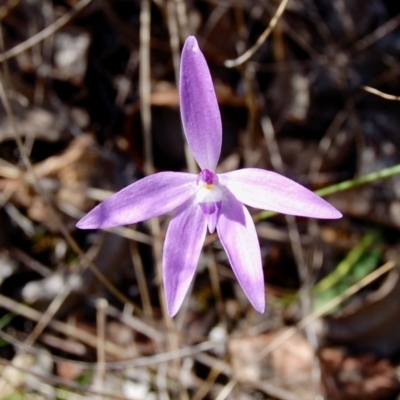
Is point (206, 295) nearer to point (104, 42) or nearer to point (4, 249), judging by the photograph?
point (4, 249)

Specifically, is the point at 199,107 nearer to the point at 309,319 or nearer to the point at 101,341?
the point at 309,319

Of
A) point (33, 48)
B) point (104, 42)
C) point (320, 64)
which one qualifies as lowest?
point (33, 48)

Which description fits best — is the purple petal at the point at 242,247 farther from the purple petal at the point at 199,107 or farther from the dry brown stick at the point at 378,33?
the dry brown stick at the point at 378,33

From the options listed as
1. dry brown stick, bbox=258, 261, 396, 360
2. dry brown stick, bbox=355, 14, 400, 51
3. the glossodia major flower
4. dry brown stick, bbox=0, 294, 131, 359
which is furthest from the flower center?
dry brown stick, bbox=355, 14, 400, 51

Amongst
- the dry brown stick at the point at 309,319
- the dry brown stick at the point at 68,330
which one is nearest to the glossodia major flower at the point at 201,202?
the dry brown stick at the point at 309,319

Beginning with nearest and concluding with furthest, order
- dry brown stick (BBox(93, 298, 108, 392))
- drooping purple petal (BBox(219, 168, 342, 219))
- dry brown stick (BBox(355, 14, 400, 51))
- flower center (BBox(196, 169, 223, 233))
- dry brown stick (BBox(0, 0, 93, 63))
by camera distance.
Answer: drooping purple petal (BBox(219, 168, 342, 219)) → flower center (BBox(196, 169, 223, 233)) → dry brown stick (BBox(0, 0, 93, 63)) → dry brown stick (BBox(93, 298, 108, 392)) → dry brown stick (BBox(355, 14, 400, 51))

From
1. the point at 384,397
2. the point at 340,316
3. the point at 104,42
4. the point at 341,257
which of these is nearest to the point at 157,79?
the point at 104,42

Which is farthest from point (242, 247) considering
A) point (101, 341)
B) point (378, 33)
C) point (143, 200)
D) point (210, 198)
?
point (378, 33)

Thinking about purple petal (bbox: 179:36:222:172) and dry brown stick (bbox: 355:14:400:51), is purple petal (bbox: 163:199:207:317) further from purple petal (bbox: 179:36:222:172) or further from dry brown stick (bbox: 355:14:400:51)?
dry brown stick (bbox: 355:14:400:51)
